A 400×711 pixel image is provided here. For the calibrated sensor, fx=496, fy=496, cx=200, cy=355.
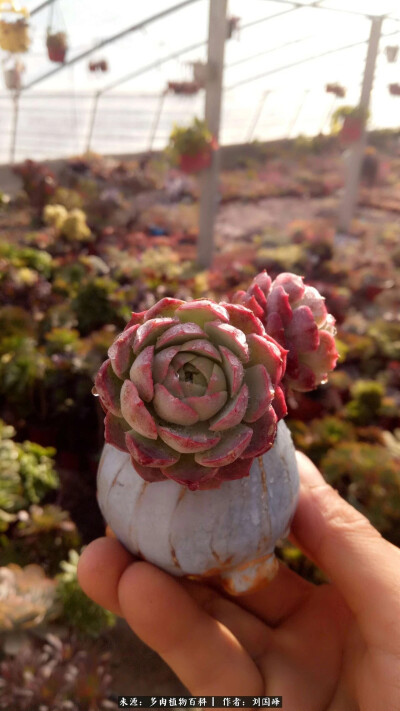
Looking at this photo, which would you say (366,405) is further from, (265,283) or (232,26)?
(232,26)

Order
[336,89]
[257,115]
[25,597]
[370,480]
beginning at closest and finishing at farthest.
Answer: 1. [25,597]
2. [370,480]
3. [336,89]
4. [257,115]

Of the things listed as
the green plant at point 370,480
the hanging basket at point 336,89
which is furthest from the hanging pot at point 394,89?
the green plant at point 370,480

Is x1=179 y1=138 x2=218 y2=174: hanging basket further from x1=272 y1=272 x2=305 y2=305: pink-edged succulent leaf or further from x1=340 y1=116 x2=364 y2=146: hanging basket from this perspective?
x1=272 y1=272 x2=305 y2=305: pink-edged succulent leaf

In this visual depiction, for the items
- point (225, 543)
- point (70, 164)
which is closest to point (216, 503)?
point (225, 543)

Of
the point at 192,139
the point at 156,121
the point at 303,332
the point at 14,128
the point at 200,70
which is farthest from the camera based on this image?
the point at 156,121

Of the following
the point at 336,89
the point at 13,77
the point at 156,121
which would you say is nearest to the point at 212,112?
the point at 13,77

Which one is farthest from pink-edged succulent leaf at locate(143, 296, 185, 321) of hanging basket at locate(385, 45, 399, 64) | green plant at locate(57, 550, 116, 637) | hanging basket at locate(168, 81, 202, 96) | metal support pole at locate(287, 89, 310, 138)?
metal support pole at locate(287, 89, 310, 138)
